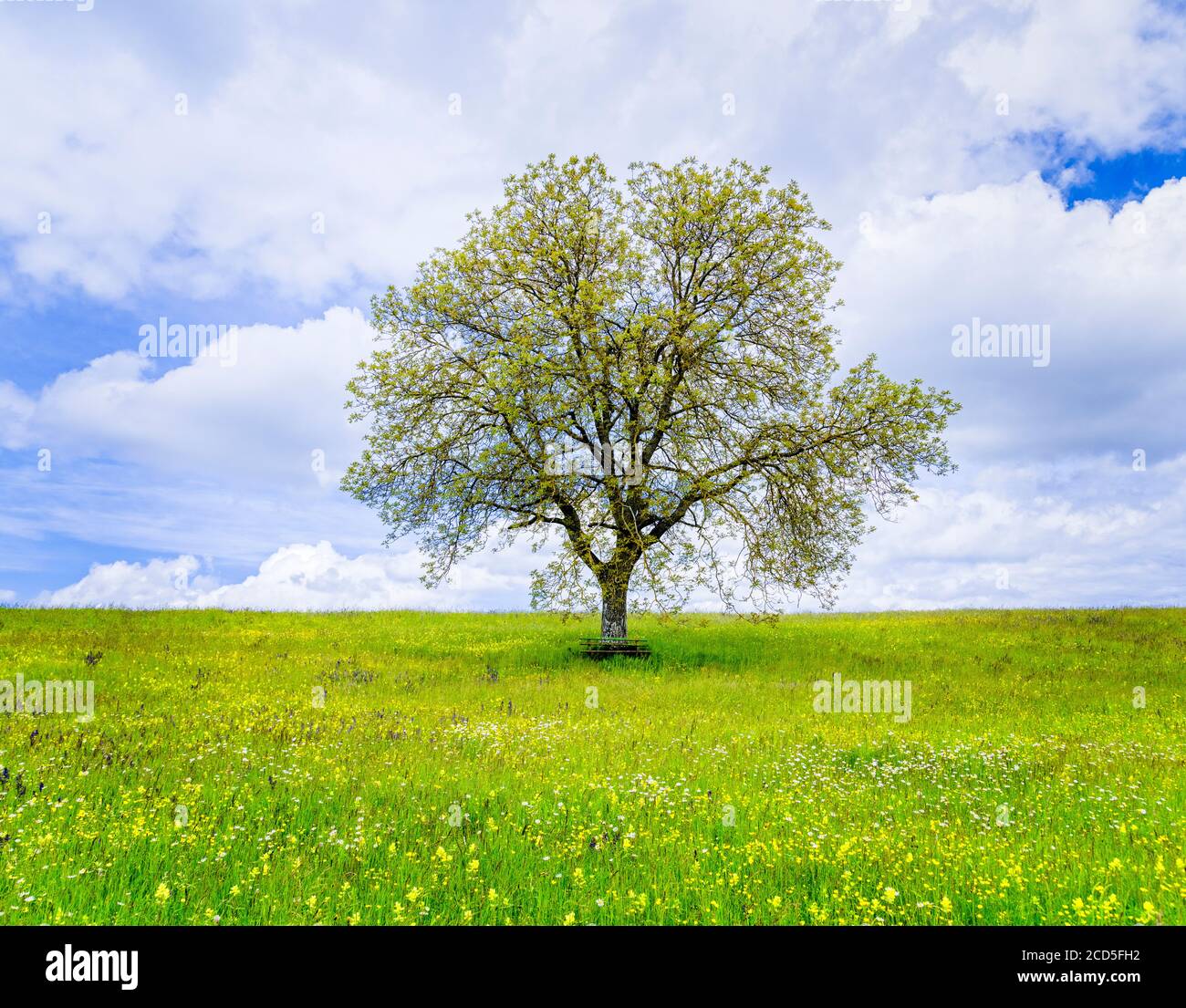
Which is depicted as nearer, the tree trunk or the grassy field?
the grassy field

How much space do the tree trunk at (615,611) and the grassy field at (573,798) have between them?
263cm

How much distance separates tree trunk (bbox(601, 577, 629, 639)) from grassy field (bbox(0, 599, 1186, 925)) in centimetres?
263

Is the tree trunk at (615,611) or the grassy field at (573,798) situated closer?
the grassy field at (573,798)

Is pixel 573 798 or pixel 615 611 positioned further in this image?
pixel 615 611

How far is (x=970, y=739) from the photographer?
13.1 m

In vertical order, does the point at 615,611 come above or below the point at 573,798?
above

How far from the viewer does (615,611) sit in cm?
2278

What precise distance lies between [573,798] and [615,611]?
14206mm

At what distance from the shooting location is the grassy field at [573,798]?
5.90m

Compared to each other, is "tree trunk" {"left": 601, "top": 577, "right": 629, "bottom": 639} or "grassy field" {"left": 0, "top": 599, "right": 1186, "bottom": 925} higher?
"tree trunk" {"left": 601, "top": 577, "right": 629, "bottom": 639}

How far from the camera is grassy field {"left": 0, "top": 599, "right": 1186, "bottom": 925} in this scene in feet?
19.4
